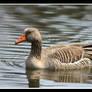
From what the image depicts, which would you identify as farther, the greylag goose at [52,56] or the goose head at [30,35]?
the greylag goose at [52,56]

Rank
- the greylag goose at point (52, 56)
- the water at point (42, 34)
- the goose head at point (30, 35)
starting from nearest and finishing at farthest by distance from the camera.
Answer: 1. the water at point (42, 34)
2. the goose head at point (30, 35)
3. the greylag goose at point (52, 56)

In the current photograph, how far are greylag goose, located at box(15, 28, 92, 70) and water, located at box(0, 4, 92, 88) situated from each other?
354 mm

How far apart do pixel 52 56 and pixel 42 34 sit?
3.61m

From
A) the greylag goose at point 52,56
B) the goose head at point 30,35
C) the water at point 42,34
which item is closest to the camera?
the water at point 42,34

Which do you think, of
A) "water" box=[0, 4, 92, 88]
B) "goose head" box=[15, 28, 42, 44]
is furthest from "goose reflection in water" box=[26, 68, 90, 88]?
"goose head" box=[15, 28, 42, 44]

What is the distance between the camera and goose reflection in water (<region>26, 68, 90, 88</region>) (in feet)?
44.5

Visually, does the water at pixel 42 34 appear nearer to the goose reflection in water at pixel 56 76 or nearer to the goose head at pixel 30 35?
the goose reflection in water at pixel 56 76

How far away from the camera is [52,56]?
49.6ft

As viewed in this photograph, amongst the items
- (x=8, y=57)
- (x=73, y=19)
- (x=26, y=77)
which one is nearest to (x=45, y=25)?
(x=73, y=19)

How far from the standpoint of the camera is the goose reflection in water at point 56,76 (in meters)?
13.6

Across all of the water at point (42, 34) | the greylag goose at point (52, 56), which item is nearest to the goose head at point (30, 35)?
the greylag goose at point (52, 56)

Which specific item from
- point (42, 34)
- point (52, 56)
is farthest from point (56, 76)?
point (42, 34)

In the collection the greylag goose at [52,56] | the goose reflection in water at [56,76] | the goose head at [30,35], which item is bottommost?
the goose reflection in water at [56,76]

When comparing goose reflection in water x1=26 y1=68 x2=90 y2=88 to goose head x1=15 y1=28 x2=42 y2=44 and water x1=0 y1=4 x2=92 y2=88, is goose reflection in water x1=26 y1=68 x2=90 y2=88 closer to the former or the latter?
water x1=0 y1=4 x2=92 y2=88
